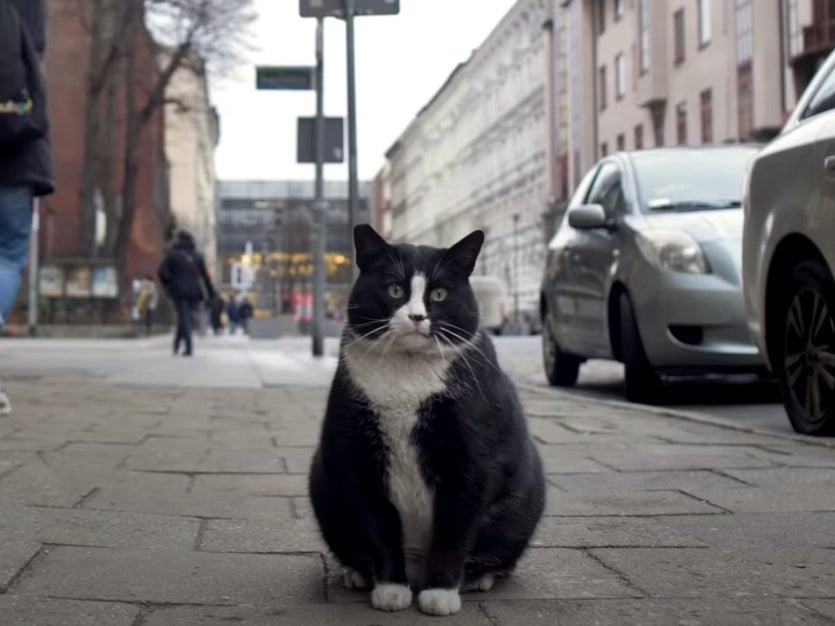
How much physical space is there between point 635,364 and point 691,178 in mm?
1480

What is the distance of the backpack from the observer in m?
5.46

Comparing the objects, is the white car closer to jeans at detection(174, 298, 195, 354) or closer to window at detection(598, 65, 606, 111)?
jeans at detection(174, 298, 195, 354)

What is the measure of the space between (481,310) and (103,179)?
114 feet

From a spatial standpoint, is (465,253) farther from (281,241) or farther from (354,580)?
(281,241)

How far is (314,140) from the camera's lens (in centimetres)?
1550

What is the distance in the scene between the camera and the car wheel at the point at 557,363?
9578 millimetres

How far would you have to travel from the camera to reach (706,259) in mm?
7340

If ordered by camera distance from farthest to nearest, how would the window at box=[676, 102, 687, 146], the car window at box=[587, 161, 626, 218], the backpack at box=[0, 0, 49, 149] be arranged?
the window at box=[676, 102, 687, 146] → the car window at box=[587, 161, 626, 218] → the backpack at box=[0, 0, 49, 149]

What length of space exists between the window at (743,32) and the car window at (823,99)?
27.5m

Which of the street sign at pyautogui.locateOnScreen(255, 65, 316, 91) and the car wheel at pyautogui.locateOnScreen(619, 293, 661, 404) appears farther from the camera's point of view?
the street sign at pyautogui.locateOnScreen(255, 65, 316, 91)

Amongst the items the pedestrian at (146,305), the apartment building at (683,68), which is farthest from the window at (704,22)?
the pedestrian at (146,305)

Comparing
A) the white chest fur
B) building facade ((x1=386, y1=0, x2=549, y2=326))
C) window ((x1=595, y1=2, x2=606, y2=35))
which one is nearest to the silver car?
the white chest fur

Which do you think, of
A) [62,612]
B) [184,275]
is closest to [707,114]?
[184,275]

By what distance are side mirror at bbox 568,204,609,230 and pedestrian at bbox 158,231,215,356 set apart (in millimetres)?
10088
